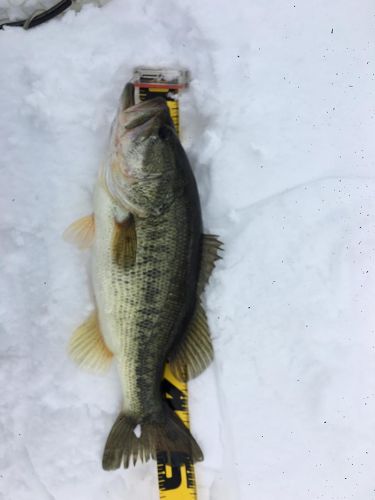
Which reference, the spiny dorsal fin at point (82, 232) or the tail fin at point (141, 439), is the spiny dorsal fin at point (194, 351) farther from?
the spiny dorsal fin at point (82, 232)

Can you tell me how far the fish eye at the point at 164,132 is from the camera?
189 centimetres

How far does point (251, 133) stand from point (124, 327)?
3.87ft

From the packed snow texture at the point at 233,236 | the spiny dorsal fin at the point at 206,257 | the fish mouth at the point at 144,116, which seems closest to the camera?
the fish mouth at the point at 144,116


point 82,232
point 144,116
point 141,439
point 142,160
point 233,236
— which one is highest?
point 144,116

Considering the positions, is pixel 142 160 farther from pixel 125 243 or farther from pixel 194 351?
pixel 194 351

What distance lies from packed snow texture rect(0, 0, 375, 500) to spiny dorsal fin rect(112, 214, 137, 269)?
1.17 ft

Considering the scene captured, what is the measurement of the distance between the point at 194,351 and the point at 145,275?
0.48m

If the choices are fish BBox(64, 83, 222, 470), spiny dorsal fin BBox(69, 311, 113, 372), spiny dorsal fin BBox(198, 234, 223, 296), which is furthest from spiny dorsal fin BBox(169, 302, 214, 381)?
spiny dorsal fin BBox(69, 311, 113, 372)

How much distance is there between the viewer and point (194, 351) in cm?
211

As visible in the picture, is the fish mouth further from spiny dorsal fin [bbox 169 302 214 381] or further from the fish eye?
spiny dorsal fin [bbox 169 302 214 381]

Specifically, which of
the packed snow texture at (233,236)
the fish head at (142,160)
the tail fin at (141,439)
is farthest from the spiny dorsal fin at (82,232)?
the tail fin at (141,439)

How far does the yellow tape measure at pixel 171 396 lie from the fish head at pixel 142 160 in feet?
1.21

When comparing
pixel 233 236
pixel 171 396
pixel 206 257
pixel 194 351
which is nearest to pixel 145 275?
pixel 206 257

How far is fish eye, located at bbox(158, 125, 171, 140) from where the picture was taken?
1.89m
